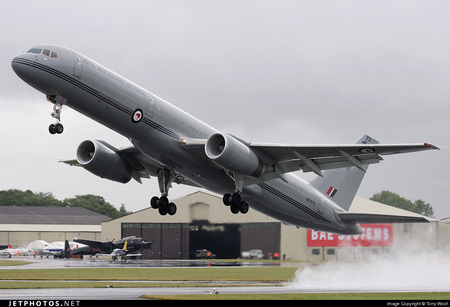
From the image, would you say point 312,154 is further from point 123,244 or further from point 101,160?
point 123,244

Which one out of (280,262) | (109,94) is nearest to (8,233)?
(280,262)

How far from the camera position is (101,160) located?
2572cm

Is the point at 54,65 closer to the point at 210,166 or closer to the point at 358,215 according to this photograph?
the point at 210,166

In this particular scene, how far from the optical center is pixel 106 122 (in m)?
21.6

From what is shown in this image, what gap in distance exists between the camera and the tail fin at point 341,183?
104 feet

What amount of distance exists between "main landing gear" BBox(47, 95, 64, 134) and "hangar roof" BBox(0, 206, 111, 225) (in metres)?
84.2

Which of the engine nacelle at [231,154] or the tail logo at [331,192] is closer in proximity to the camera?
the engine nacelle at [231,154]

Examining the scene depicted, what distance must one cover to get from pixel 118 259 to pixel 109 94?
4459 cm

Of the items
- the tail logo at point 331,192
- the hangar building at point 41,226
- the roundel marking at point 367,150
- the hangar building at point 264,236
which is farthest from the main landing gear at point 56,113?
the hangar building at point 41,226

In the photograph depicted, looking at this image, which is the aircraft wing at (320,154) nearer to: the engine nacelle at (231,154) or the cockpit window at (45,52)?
the engine nacelle at (231,154)

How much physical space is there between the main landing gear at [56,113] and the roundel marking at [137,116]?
9.70ft

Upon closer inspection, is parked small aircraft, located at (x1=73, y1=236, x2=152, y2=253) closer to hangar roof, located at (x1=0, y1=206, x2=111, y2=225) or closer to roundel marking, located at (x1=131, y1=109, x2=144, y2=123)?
hangar roof, located at (x1=0, y1=206, x2=111, y2=225)

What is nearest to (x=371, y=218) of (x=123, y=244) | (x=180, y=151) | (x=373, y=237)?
(x=373, y=237)

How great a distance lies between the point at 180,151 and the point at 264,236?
79.5 ft
